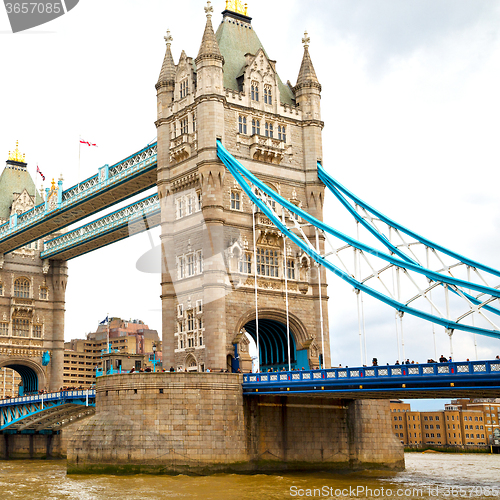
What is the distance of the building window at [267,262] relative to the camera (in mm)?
49438

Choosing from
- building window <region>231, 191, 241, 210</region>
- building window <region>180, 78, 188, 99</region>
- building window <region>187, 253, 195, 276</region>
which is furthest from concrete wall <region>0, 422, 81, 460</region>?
building window <region>180, 78, 188, 99</region>

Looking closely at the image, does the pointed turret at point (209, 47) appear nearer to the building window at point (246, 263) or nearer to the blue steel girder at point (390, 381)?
the building window at point (246, 263)

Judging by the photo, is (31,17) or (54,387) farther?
(54,387)

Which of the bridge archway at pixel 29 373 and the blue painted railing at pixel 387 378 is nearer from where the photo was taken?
the blue painted railing at pixel 387 378

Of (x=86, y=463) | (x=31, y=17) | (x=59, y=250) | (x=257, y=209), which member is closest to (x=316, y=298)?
(x=257, y=209)

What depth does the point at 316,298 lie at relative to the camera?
167 ft

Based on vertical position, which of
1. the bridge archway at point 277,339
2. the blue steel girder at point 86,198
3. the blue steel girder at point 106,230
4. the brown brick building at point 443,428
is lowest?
the brown brick building at point 443,428

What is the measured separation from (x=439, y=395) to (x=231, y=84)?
86.3 feet

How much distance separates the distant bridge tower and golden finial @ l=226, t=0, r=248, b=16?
110ft

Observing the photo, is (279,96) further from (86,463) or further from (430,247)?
(86,463)

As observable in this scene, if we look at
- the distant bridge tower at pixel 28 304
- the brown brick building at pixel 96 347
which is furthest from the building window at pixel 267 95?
the brown brick building at pixel 96 347

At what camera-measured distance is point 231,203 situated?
48969 mm

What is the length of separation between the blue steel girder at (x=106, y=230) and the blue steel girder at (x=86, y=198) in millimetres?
1172

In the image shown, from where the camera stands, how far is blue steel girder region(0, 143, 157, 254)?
57.8 metres
